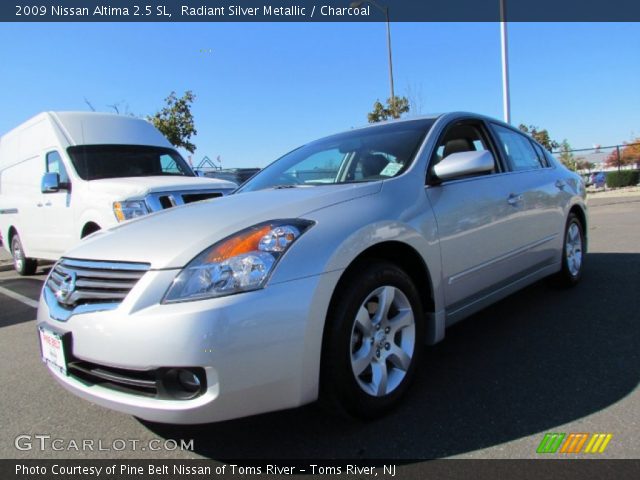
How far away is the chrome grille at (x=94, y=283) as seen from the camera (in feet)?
6.97

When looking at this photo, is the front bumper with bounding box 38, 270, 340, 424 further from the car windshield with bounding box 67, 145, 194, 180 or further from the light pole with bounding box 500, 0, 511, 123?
the light pole with bounding box 500, 0, 511, 123

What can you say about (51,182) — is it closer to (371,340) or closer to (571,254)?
(371,340)

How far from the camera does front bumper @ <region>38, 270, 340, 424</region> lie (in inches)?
75.0

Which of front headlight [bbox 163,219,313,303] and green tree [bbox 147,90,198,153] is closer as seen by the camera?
front headlight [bbox 163,219,313,303]

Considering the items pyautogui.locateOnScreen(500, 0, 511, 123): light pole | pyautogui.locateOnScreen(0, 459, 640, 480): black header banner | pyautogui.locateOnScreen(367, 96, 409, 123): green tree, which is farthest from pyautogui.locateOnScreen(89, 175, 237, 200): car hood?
pyautogui.locateOnScreen(367, 96, 409, 123): green tree

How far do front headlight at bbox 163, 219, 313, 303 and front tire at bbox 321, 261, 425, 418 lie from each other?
373 millimetres

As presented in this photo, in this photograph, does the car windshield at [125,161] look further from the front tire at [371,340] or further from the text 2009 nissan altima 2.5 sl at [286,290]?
the front tire at [371,340]

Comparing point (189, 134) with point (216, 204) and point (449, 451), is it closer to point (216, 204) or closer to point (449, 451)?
point (216, 204)

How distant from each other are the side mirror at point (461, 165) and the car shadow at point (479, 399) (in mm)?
1211

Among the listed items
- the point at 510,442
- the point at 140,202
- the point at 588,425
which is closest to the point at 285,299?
the point at 510,442

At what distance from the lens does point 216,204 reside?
9.29 ft

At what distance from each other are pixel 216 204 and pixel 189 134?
55.0 ft

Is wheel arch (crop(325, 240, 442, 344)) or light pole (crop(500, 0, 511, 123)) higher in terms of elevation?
light pole (crop(500, 0, 511, 123))

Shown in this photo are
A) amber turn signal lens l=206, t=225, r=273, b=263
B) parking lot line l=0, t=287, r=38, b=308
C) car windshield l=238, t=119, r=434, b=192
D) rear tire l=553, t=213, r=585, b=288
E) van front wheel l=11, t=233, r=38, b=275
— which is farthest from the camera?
van front wheel l=11, t=233, r=38, b=275
